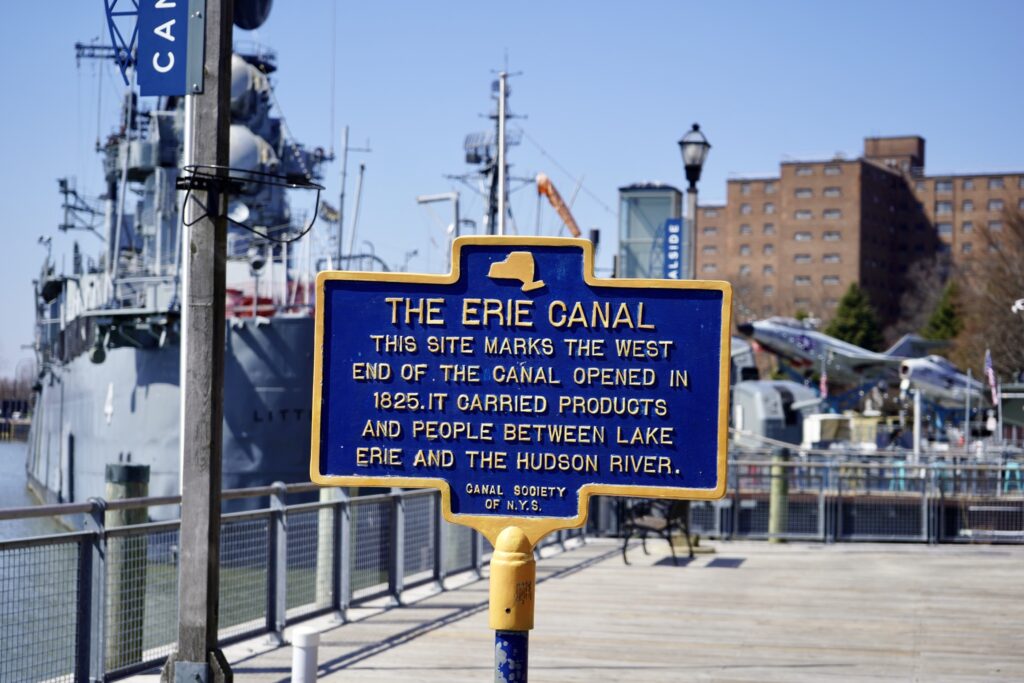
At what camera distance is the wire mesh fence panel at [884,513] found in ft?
73.7

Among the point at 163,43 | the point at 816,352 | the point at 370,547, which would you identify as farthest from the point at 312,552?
the point at 816,352

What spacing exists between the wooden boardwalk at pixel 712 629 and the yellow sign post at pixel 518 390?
12.5ft

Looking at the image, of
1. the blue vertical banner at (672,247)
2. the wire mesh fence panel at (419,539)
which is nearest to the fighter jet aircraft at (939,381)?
the blue vertical banner at (672,247)

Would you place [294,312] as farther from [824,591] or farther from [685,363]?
[685,363]

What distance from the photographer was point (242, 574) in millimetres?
11836

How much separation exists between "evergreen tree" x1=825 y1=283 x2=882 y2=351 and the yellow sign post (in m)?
111

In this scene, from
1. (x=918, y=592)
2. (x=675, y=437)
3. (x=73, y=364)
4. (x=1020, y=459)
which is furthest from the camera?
(x=73, y=364)

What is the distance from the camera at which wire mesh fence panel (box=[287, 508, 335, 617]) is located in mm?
12555

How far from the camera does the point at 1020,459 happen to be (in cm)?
3572

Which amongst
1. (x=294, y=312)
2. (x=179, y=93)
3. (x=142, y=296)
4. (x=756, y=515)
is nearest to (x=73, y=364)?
(x=142, y=296)

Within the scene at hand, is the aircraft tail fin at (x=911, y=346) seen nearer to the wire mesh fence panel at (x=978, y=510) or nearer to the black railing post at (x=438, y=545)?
the wire mesh fence panel at (x=978, y=510)

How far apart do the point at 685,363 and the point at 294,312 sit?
110 feet

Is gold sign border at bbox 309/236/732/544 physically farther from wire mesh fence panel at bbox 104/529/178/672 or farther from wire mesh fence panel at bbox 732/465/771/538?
wire mesh fence panel at bbox 732/465/771/538

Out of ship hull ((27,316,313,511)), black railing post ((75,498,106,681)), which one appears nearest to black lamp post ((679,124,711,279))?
black railing post ((75,498,106,681))
